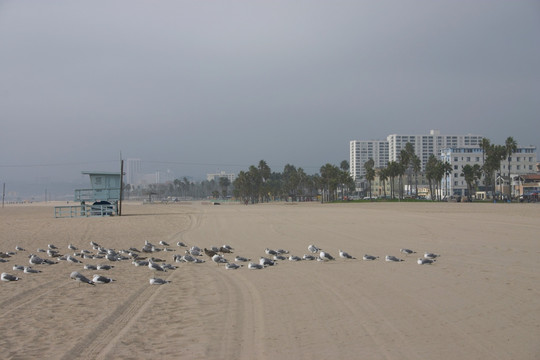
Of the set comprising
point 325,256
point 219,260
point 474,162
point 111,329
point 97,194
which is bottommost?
point 111,329

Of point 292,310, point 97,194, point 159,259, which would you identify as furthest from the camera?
point 97,194

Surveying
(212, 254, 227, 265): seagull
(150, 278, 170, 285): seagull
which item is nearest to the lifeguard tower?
(212, 254, 227, 265): seagull

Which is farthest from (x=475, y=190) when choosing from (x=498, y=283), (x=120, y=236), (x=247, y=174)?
(x=498, y=283)

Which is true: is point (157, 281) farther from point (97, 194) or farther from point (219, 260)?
point (97, 194)

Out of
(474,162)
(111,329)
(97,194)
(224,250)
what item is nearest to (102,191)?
(97,194)

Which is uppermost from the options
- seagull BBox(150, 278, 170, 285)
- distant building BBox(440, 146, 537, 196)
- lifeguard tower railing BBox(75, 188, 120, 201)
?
distant building BBox(440, 146, 537, 196)

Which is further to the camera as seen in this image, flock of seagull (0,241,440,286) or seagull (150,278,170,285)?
flock of seagull (0,241,440,286)

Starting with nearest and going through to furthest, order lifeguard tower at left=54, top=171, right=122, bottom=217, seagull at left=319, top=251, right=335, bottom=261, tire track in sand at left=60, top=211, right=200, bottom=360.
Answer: tire track in sand at left=60, top=211, right=200, bottom=360 < seagull at left=319, top=251, right=335, bottom=261 < lifeguard tower at left=54, top=171, right=122, bottom=217

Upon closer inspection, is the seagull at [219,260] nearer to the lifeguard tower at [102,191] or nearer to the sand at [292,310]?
the sand at [292,310]

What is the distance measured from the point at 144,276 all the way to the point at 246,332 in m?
6.73

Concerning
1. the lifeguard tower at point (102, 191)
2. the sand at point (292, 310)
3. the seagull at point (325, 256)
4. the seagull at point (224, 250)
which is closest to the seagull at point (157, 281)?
the sand at point (292, 310)

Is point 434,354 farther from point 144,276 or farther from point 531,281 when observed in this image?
point 144,276

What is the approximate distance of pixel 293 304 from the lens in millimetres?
9594

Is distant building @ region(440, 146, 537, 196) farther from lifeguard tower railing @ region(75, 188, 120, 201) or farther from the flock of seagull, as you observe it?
the flock of seagull
